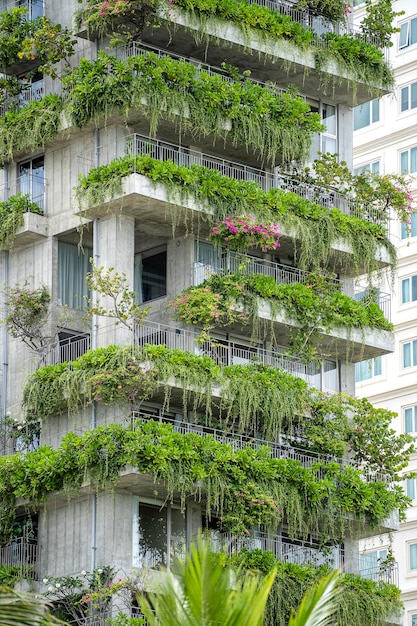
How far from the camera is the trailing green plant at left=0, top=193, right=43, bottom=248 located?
4284cm

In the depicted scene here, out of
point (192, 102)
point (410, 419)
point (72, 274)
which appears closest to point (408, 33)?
point (410, 419)

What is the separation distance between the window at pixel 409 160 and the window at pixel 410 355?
22.3ft

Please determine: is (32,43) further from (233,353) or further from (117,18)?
(233,353)

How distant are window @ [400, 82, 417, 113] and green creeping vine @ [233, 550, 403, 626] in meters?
30.3

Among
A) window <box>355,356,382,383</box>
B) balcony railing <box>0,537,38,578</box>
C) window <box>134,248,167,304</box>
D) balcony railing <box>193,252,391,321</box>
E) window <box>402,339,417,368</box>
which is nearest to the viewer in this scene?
balcony railing <box>0,537,38,578</box>

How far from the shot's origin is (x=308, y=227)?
4369 cm

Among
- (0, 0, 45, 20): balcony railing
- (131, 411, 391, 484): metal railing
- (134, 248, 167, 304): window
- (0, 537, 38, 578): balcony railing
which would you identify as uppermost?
(0, 0, 45, 20): balcony railing

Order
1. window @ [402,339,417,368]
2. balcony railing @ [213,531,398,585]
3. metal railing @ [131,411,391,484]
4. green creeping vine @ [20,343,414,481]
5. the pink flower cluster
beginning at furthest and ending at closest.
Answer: window @ [402,339,417,368], the pink flower cluster, metal railing @ [131,411,391,484], balcony railing @ [213,531,398,585], green creeping vine @ [20,343,414,481]

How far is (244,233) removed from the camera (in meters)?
41.9

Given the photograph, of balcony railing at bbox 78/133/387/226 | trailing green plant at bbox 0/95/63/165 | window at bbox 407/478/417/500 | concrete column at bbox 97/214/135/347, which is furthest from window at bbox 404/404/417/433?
concrete column at bbox 97/214/135/347

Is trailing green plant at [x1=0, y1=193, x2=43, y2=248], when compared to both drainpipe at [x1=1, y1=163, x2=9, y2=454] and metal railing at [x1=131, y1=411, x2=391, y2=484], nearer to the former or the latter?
drainpipe at [x1=1, y1=163, x2=9, y2=454]

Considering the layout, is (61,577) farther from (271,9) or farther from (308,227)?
(271,9)

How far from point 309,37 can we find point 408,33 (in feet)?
78.3

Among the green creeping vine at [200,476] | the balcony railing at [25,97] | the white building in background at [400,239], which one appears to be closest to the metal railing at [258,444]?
the green creeping vine at [200,476]
